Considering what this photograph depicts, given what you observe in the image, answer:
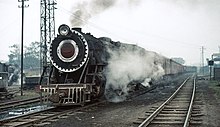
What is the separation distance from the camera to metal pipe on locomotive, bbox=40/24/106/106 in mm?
13391

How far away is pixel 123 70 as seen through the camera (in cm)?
1852

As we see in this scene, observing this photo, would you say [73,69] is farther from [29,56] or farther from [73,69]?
[29,56]

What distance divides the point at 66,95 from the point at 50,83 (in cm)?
142

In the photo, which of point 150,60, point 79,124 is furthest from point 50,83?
point 150,60

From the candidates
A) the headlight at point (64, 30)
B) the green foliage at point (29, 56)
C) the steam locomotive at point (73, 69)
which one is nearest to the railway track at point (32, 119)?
the steam locomotive at point (73, 69)

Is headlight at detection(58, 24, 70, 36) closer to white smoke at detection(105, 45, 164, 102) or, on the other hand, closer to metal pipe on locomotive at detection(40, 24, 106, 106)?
metal pipe on locomotive at detection(40, 24, 106, 106)

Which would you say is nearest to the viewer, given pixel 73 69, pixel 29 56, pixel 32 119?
pixel 32 119

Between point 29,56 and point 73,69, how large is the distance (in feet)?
296

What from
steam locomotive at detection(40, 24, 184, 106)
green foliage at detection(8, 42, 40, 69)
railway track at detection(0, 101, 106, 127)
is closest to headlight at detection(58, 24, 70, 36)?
steam locomotive at detection(40, 24, 184, 106)

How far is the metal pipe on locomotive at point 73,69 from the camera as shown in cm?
1339

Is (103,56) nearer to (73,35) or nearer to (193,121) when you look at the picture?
(73,35)

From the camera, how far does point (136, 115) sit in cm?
1163

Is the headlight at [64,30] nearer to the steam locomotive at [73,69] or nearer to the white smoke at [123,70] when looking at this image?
the steam locomotive at [73,69]

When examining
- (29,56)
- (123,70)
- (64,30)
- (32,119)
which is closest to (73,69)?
(64,30)
